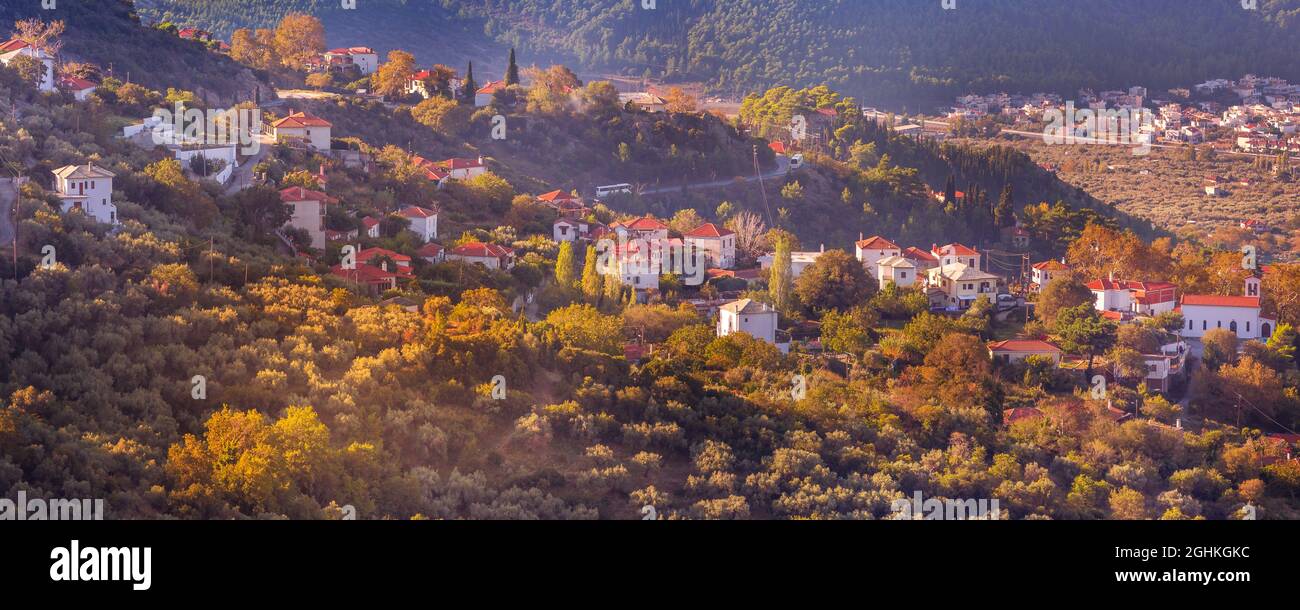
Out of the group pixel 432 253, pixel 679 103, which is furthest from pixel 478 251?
pixel 679 103


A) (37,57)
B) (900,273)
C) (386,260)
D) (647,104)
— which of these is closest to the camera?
(386,260)

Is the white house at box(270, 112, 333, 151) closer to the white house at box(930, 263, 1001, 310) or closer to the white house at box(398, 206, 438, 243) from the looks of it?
the white house at box(398, 206, 438, 243)

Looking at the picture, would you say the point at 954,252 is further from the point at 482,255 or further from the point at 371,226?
the point at 371,226

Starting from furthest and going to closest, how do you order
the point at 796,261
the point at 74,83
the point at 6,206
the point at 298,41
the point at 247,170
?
the point at 298,41 → the point at 796,261 → the point at 74,83 → the point at 247,170 → the point at 6,206

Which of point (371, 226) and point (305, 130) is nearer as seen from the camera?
point (371, 226)

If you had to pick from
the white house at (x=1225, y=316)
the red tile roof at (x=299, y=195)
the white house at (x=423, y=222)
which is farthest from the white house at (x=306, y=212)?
the white house at (x=1225, y=316)

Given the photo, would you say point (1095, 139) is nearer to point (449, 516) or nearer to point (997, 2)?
point (997, 2)

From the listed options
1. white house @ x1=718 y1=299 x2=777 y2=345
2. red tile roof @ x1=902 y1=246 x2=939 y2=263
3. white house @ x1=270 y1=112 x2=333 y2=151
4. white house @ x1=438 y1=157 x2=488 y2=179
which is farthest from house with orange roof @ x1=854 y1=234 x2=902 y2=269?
white house @ x1=270 y1=112 x2=333 y2=151
